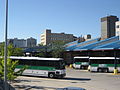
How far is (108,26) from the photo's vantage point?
96500 millimetres

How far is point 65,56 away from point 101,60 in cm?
3144

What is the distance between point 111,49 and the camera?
49.8 meters

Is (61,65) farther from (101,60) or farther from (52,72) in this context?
(101,60)

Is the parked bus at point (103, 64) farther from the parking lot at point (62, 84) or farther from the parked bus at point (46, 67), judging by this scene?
the parked bus at point (46, 67)

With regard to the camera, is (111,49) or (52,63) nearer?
(52,63)

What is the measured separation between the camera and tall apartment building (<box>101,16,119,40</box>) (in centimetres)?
9338

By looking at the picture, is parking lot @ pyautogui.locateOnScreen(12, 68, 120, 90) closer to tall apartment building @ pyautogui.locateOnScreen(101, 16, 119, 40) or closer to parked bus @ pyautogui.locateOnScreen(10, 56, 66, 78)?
parked bus @ pyautogui.locateOnScreen(10, 56, 66, 78)

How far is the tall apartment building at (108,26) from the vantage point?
9338 cm

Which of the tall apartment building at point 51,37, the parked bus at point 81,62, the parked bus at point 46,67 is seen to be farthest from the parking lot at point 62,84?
the tall apartment building at point 51,37

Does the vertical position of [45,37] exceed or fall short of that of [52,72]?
it exceeds it

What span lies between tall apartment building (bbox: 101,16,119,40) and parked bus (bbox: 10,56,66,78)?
61021mm

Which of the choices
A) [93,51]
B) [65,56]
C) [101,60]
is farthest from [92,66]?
[65,56]

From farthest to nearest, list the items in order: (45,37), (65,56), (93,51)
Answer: (45,37) → (65,56) → (93,51)

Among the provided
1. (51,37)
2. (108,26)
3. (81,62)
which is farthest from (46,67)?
(51,37)
